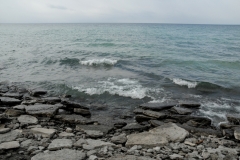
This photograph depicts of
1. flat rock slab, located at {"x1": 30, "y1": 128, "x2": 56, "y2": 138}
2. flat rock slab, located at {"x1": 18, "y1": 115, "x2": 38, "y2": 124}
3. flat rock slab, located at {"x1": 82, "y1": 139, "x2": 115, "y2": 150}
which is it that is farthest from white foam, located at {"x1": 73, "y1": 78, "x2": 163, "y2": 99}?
flat rock slab, located at {"x1": 82, "y1": 139, "x2": 115, "y2": 150}

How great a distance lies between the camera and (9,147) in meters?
5.28

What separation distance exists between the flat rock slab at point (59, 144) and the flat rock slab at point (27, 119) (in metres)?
1.98

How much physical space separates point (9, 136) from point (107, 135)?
2.92 metres

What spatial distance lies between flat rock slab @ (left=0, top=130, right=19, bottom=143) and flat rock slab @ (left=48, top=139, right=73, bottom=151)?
121cm

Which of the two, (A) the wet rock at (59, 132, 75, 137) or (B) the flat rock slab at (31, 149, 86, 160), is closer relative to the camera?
(B) the flat rock slab at (31, 149, 86, 160)

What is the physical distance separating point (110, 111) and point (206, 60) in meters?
15.8

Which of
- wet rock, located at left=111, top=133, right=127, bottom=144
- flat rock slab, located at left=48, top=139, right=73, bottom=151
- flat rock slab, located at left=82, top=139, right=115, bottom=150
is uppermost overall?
flat rock slab, located at left=48, top=139, right=73, bottom=151

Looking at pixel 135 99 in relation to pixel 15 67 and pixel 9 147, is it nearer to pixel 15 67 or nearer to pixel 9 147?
pixel 9 147

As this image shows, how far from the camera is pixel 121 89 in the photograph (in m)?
12.6

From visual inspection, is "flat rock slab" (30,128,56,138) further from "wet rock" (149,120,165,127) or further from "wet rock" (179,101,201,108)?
"wet rock" (179,101,201,108)

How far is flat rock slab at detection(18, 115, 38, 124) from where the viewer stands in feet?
23.9

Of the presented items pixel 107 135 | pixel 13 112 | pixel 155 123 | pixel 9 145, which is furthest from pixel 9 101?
pixel 155 123

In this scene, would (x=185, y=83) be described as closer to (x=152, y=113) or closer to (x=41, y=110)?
(x=152, y=113)

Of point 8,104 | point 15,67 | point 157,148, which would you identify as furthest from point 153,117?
point 15,67
